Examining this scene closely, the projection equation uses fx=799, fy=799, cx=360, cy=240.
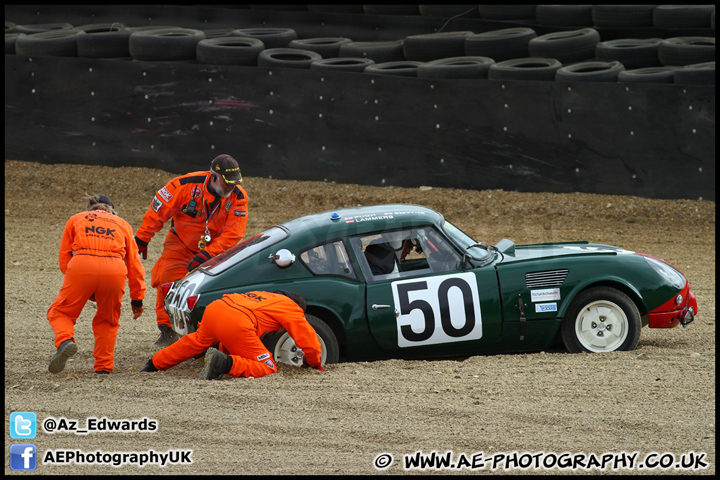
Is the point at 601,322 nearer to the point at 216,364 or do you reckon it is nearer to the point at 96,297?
the point at 216,364

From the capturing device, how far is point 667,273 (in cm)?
704

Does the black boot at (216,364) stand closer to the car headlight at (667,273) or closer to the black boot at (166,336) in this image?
the black boot at (166,336)

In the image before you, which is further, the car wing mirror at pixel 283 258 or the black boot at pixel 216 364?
the car wing mirror at pixel 283 258

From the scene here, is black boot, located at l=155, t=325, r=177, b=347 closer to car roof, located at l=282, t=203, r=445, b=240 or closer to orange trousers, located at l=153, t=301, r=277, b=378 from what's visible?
orange trousers, located at l=153, t=301, r=277, b=378

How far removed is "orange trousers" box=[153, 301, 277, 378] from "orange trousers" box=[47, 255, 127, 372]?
0.77 m

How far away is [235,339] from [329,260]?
1.10m

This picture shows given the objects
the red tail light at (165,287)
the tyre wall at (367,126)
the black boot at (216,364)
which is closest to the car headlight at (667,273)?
the black boot at (216,364)

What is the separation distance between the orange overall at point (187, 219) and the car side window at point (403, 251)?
5.23 feet

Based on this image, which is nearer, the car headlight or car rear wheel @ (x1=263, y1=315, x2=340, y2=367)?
car rear wheel @ (x1=263, y1=315, x2=340, y2=367)

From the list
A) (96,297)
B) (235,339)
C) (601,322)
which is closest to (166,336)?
(96,297)

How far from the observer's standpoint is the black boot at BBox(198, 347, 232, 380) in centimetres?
604

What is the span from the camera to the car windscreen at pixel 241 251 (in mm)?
6762

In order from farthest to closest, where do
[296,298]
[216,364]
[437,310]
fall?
[437,310]
[296,298]
[216,364]

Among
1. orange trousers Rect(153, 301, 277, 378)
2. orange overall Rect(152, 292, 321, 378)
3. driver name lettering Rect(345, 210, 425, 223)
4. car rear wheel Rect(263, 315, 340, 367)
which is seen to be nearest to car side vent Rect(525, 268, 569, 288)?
driver name lettering Rect(345, 210, 425, 223)
